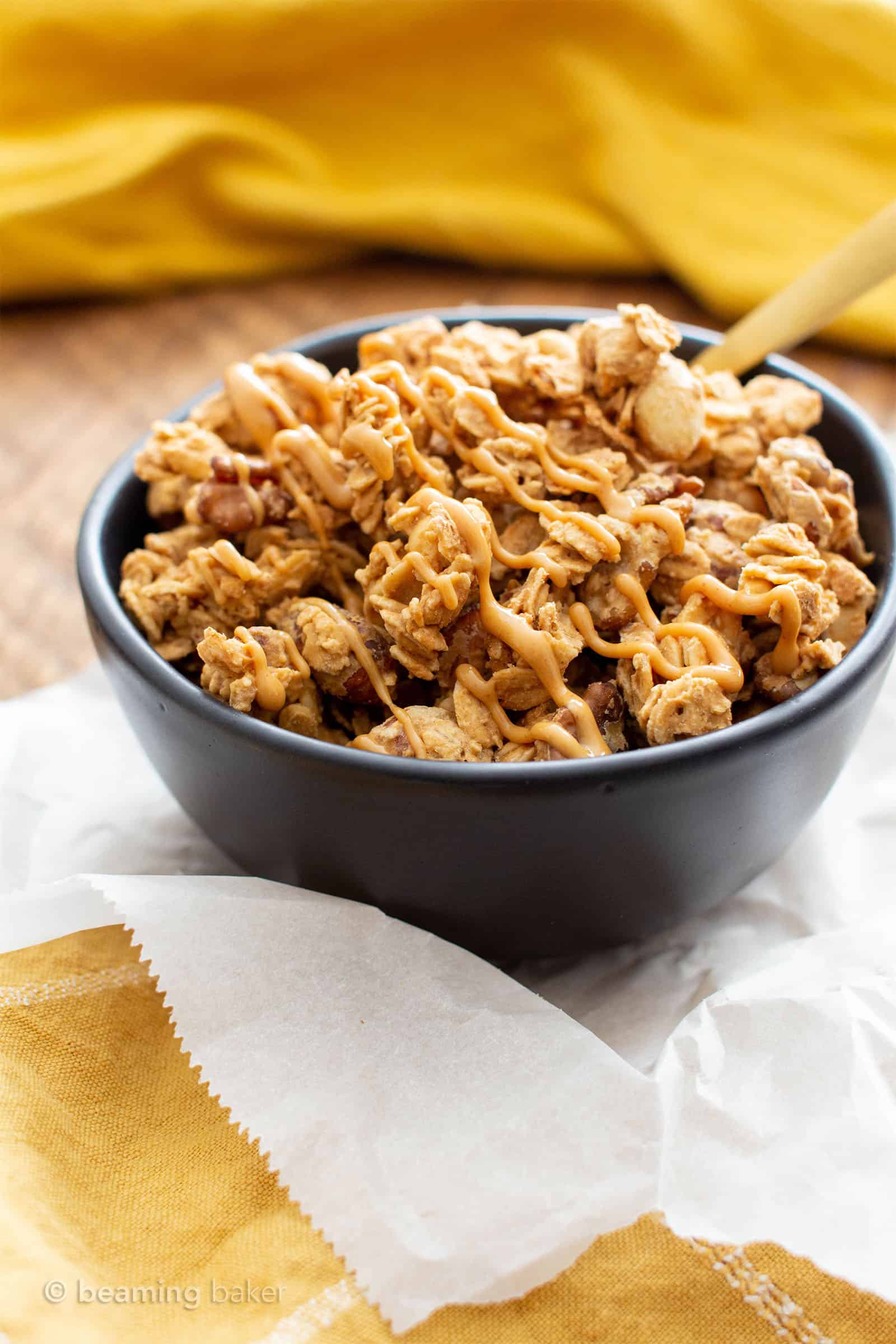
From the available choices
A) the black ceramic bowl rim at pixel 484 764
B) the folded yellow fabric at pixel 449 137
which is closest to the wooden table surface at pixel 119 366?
the folded yellow fabric at pixel 449 137

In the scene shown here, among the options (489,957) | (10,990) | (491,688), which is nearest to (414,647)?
(491,688)

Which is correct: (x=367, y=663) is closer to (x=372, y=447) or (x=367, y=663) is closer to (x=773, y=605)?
(x=372, y=447)

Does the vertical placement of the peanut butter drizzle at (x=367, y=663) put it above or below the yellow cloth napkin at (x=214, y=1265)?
above

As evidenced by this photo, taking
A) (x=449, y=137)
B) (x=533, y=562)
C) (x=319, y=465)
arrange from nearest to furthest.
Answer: (x=533, y=562)
(x=319, y=465)
(x=449, y=137)

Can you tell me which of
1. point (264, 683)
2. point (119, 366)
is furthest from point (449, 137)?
point (264, 683)

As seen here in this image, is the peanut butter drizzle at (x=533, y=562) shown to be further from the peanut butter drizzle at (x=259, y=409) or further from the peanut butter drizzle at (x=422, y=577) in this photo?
the peanut butter drizzle at (x=259, y=409)
